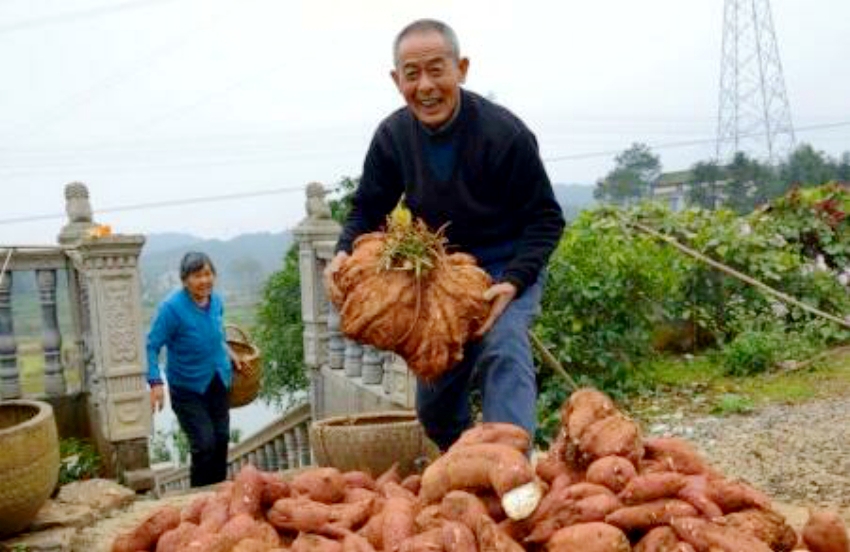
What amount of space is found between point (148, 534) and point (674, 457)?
1686 millimetres

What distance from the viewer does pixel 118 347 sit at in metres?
6.31

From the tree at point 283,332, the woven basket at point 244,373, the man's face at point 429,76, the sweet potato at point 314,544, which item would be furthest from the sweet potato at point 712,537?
the tree at point 283,332

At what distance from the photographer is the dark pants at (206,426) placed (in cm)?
625

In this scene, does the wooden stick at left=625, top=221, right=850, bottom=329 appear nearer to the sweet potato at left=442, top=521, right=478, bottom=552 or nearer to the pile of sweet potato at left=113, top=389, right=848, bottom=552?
the pile of sweet potato at left=113, top=389, right=848, bottom=552

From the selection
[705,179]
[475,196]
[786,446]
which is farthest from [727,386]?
[705,179]

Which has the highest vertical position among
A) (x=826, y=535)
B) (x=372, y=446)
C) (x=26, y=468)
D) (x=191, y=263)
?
(x=191, y=263)

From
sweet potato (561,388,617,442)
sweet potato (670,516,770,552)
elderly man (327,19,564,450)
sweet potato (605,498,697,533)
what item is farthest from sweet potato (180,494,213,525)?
sweet potato (670,516,770,552)

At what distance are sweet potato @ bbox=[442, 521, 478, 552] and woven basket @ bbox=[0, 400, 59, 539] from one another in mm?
2593

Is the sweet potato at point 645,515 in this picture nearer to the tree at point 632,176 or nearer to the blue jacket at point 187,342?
the blue jacket at point 187,342

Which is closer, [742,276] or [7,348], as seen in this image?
[7,348]

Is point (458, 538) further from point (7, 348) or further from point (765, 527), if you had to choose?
point (7, 348)

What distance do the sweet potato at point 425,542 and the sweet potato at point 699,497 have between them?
672 mm

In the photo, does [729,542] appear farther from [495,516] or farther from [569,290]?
[569,290]

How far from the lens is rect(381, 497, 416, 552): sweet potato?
2381mm
